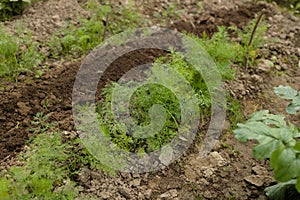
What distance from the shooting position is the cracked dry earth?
9.44 ft

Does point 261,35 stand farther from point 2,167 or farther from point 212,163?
point 2,167

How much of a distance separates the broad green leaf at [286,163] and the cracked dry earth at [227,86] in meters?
0.61

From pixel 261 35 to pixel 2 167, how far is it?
9.26 feet

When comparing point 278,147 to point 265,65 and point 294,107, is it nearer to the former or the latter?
point 294,107

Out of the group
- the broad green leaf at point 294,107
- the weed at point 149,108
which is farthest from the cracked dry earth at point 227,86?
the broad green leaf at point 294,107

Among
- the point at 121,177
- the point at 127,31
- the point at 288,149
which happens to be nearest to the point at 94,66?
the point at 127,31

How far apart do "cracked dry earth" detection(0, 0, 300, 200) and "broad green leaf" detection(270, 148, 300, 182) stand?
2.02 feet

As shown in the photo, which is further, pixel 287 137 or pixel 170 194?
pixel 170 194

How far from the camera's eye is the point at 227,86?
3.65 metres

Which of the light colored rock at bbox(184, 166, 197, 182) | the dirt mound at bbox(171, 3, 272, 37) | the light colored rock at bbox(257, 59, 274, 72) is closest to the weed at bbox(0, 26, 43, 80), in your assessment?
the dirt mound at bbox(171, 3, 272, 37)

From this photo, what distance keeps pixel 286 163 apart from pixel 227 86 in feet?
4.85

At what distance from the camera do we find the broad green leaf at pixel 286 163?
2246mm

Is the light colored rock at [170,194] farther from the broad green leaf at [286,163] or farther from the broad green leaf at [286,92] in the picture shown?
the broad green leaf at [286,92]

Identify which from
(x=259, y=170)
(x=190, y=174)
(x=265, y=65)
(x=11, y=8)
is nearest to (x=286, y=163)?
(x=259, y=170)
